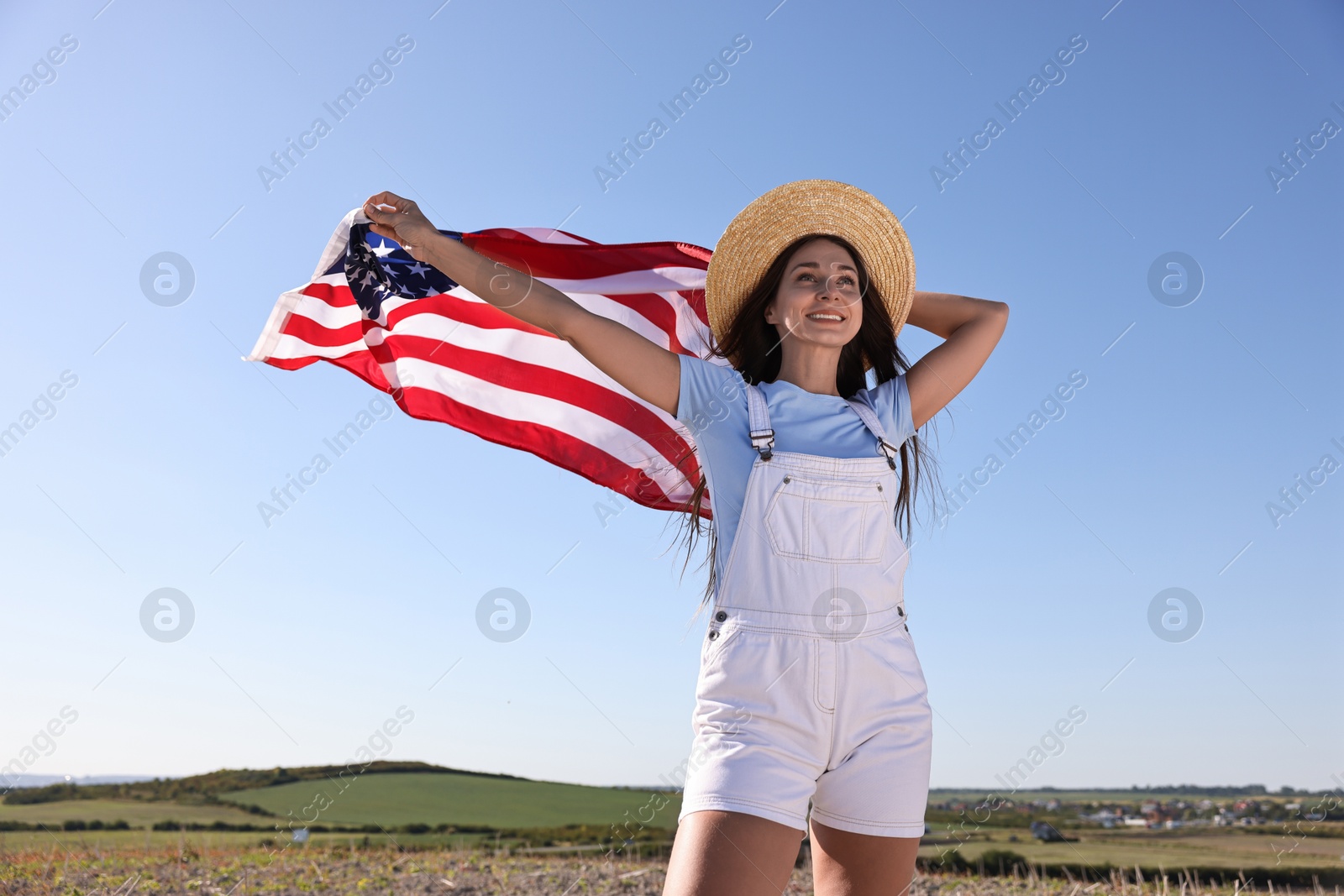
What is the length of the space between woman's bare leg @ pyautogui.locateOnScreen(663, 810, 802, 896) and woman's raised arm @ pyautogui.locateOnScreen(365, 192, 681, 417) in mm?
1151

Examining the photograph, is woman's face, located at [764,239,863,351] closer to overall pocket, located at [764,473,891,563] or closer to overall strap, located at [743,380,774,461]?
overall strap, located at [743,380,774,461]

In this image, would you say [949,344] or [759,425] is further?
[949,344]

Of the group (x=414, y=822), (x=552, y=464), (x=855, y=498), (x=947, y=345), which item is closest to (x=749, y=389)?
(x=855, y=498)

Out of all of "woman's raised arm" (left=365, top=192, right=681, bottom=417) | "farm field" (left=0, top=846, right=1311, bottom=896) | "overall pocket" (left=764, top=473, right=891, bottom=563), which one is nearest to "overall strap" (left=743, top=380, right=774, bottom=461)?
"overall pocket" (left=764, top=473, right=891, bottom=563)

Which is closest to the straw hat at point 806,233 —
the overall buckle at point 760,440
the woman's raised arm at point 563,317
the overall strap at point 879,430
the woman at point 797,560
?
the woman at point 797,560

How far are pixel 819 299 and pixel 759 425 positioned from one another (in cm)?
57

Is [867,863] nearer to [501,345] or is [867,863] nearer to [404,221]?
[404,221]

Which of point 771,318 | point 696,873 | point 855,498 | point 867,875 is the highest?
point 771,318

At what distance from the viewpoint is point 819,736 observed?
88.3 inches

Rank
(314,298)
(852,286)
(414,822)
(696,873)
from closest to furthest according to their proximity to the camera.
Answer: (696,873) < (852,286) < (314,298) < (414,822)

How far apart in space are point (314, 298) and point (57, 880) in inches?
145

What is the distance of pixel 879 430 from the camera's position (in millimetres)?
2754

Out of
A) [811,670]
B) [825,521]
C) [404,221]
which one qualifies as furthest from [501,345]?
[811,670]

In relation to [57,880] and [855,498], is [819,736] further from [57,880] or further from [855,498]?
[57,880]
